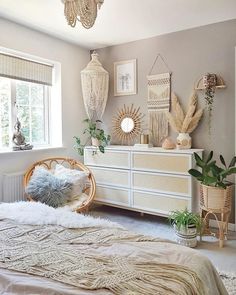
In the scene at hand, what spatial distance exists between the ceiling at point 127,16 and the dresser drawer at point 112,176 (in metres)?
1.81

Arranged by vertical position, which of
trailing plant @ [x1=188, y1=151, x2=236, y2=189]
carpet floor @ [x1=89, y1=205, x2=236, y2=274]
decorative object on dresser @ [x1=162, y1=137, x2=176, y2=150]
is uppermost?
decorative object on dresser @ [x1=162, y1=137, x2=176, y2=150]

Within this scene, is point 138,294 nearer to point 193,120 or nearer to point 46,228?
point 46,228

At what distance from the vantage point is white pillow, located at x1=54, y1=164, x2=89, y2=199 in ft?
10.7

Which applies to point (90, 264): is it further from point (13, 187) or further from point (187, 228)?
point (13, 187)

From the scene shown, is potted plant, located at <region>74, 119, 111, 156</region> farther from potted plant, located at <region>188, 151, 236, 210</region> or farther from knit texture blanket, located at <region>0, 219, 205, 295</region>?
knit texture blanket, located at <region>0, 219, 205, 295</region>

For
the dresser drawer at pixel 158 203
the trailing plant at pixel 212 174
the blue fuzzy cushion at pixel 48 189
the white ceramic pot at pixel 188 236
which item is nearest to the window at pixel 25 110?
the blue fuzzy cushion at pixel 48 189

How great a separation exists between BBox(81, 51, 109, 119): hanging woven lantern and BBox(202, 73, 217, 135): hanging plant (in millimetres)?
1420

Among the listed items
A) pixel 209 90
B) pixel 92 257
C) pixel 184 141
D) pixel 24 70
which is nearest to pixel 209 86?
pixel 209 90

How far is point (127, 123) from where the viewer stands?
4023 millimetres

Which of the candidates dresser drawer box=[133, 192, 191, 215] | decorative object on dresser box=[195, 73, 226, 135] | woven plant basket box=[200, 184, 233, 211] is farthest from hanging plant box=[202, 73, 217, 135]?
dresser drawer box=[133, 192, 191, 215]

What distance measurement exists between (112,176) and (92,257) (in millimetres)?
2465

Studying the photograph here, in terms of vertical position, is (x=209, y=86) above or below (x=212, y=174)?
above

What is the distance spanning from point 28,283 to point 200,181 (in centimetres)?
231

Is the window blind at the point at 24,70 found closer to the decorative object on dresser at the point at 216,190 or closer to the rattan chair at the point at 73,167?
the rattan chair at the point at 73,167
